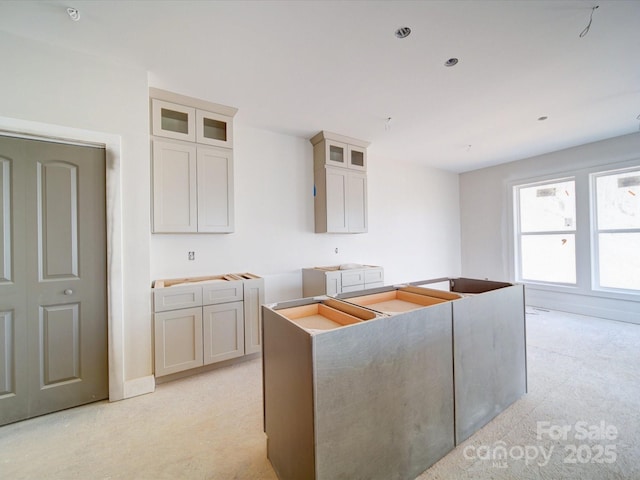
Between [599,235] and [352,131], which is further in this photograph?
[599,235]

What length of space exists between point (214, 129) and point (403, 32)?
2.18m

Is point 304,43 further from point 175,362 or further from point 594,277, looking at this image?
point 594,277

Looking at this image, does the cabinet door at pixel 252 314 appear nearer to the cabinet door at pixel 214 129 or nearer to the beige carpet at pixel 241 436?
the beige carpet at pixel 241 436

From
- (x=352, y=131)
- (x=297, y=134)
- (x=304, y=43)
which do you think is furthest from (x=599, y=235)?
(x=304, y=43)

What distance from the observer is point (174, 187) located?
263cm

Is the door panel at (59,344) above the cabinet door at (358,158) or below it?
below

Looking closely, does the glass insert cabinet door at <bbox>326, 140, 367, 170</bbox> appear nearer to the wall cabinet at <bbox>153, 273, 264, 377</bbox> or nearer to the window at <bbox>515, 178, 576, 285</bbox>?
the wall cabinet at <bbox>153, 273, 264, 377</bbox>

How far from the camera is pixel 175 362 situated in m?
2.42

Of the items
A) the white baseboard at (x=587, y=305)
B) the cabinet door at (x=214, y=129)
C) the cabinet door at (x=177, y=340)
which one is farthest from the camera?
the white baseboard at (x=587, y=305)

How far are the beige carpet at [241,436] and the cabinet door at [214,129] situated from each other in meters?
2.46

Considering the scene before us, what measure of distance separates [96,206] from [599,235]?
21.9ft

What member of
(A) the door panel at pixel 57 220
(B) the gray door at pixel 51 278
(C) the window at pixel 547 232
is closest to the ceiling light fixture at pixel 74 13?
(B) the gray door at pixel 51 278

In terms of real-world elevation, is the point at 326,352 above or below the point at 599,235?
below

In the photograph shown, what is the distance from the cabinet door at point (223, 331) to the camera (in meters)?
2.57
